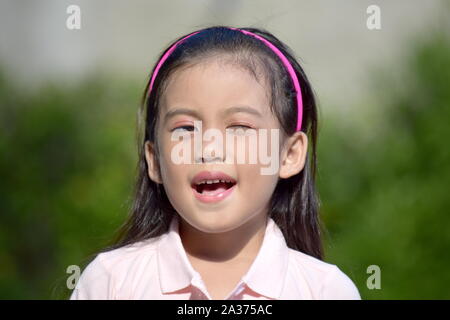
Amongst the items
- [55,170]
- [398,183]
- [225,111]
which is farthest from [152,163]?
[55,170]

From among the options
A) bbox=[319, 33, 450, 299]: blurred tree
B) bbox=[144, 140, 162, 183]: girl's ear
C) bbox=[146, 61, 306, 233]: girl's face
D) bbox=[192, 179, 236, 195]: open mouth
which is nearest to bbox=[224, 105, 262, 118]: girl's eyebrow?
bbox=[146, 61, 306, 233]: girl's face

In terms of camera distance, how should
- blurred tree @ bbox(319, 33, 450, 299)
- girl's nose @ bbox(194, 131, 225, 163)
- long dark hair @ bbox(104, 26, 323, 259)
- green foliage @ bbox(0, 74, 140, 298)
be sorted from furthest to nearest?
green foliage @ bbox(0, 74, 140, 298) → blurred tree @ bbox(319, 33, 450, 299) → long dark hair @ bbox(104, 26, 323, 259) → girl's nose @ bbox(194, 131, 225, 163)

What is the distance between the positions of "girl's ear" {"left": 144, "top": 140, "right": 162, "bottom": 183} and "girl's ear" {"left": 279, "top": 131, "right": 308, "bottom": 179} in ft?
→ 1.30

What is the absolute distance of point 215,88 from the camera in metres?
1.87

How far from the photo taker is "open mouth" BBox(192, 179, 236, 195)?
1879 millimetres

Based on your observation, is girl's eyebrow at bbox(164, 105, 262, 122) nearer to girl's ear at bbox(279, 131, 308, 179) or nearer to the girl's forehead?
the girl's forehead

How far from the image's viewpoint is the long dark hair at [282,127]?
6.59 feet

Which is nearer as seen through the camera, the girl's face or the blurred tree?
the girl's face

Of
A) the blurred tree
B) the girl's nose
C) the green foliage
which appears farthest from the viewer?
the green foliage

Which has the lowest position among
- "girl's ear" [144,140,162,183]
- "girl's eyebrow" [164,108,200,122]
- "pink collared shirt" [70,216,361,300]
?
"pink collared shirt" [70,216,361,300]

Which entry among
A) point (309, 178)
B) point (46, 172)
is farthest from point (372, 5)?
point (46, 172)

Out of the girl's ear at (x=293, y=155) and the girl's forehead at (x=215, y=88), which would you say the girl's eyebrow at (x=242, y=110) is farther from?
the girl's ear at (x=293, y=155)

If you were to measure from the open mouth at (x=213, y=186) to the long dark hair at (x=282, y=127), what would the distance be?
0.24 metres

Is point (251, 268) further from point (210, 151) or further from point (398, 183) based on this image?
point (398, 183)
